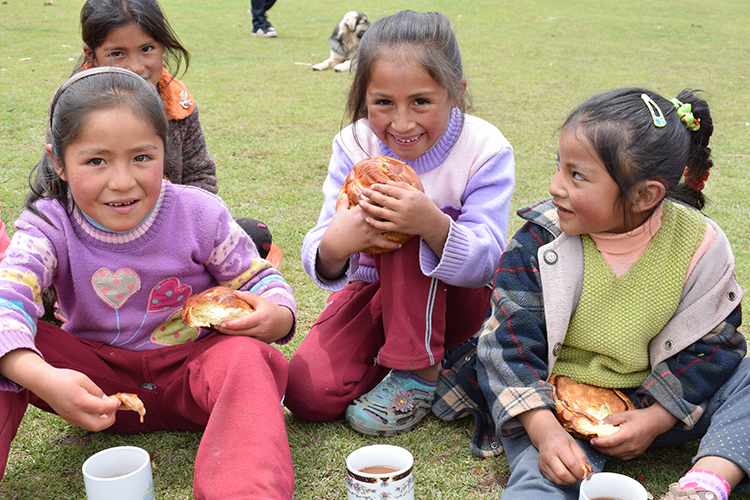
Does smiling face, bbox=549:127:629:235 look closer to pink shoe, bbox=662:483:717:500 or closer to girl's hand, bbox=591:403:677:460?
girl's hand, bbox=591:403:677:460

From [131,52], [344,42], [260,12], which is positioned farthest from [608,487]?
[260,12]

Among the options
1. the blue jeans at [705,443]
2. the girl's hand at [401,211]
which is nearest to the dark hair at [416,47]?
the girl's hand at [401,211]

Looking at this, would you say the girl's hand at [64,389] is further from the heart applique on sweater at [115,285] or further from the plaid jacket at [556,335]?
the plaid jacket at [556,335]

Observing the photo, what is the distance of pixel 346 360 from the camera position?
2.70 meters

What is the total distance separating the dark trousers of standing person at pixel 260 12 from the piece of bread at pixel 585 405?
12016mm

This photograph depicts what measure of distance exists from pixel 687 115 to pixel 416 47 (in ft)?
3.14

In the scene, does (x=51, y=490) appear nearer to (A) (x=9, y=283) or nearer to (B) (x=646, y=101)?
(A) (x=9, y=283)

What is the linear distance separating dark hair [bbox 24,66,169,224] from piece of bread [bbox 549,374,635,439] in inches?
63.4

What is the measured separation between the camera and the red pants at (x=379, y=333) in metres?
2.52

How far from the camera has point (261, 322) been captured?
91.5 inches

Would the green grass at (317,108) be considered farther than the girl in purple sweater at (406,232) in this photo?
No

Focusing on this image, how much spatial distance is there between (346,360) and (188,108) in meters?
1.78

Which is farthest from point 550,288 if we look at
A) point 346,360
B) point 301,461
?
point 301,461

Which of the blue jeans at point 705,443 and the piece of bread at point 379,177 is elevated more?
the piece of bread at point 379,177
